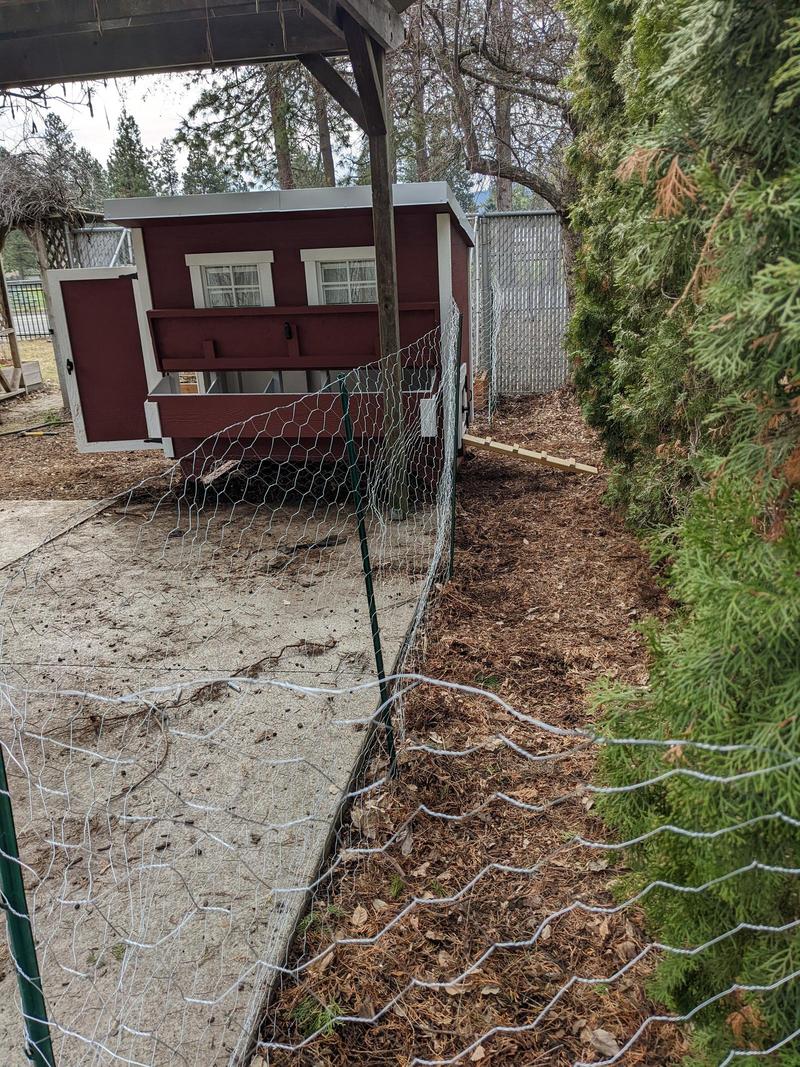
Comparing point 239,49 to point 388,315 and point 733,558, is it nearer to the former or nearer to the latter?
point 388,315

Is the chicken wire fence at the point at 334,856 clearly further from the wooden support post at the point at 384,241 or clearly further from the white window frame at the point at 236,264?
the white window frame at the point at 236,264

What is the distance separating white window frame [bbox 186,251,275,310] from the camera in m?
5.99

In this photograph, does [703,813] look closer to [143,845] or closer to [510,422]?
[143,845]

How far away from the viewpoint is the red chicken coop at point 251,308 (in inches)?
226

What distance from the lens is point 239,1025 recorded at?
74.7 inches

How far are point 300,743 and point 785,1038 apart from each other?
2.05 metres

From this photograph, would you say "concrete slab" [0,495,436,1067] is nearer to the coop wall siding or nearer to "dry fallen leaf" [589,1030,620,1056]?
"dry fallen leaf" [589,1030,620,1056]

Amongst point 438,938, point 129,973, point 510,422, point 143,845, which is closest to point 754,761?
point 438,938

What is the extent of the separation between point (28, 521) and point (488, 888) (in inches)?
205

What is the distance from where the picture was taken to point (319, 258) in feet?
19.3

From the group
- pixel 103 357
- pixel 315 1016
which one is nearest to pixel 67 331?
pixel 103 357

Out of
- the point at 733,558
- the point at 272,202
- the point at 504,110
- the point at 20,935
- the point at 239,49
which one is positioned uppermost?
the point at 504,110

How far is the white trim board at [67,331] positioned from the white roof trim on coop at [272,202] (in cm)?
52

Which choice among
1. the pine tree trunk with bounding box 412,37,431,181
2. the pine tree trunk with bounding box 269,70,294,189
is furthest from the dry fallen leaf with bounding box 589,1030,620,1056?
the pine tree trunk with bounding box 269,70,294,189
